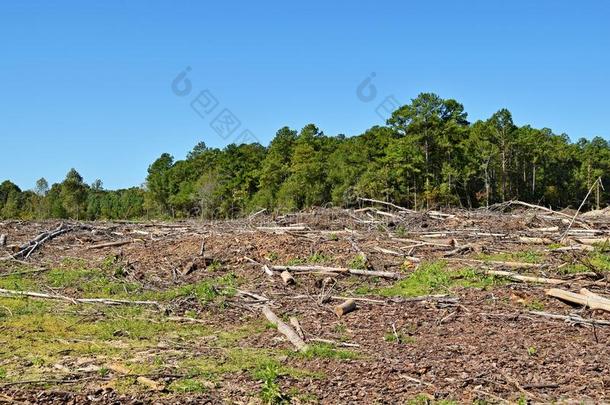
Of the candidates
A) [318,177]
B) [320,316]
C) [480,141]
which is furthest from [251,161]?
[320,316]

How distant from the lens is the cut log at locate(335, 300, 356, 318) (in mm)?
7977

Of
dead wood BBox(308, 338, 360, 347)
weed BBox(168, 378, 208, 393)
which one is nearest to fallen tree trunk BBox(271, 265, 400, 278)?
dead wood BBox(308, 338, 360, 347)

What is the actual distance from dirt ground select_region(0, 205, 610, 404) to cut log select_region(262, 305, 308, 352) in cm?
10

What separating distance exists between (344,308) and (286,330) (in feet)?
4.12

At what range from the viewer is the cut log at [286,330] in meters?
6.42

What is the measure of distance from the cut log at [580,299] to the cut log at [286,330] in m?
3.77

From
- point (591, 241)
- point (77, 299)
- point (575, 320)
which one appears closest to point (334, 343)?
point (575, 320)

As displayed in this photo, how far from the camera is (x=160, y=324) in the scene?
7.62 metres

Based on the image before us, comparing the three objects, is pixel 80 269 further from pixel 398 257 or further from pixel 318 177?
pixel 318 177

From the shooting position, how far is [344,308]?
8023 millimetres

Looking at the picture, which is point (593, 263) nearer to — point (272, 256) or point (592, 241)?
point (592, 241)

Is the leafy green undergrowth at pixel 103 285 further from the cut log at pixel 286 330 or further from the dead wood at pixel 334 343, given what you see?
the dead wood at pixel 334 343

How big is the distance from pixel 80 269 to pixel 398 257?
22.1ft

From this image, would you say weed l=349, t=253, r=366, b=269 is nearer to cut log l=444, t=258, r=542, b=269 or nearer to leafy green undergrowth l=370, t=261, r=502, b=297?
leafy green undergrowth l=370, t=261, r=502, b=297
